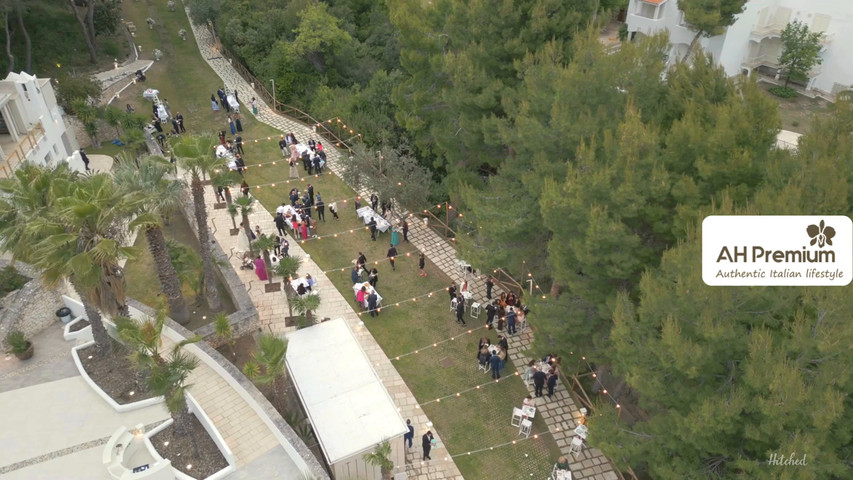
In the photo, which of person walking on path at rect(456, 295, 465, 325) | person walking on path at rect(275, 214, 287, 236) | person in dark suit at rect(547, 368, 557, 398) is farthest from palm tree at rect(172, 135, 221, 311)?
person in dark suit at rect(547, 368, 557, 398)

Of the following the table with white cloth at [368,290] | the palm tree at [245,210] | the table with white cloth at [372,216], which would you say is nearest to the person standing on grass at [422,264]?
the table with white cloth at [368,290]

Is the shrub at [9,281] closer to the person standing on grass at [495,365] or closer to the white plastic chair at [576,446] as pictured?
the person standing on grass at [495,365]

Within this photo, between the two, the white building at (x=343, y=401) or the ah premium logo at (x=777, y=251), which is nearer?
the ah premium logo at (x=777, y=251)

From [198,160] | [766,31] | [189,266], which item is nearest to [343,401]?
[198,160]

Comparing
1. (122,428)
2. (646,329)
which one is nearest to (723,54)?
(646,329)

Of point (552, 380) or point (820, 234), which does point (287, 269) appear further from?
point (820, 234)

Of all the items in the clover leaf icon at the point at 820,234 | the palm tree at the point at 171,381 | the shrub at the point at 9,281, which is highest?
A: the clover leaf icon at the point at 820,234

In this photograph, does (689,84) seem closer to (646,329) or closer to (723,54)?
(646,329)

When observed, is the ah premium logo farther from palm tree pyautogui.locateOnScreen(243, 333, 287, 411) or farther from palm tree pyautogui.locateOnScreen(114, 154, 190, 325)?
palm tree pyautogui.locateOnScreen(114, 154, 190, 325)
